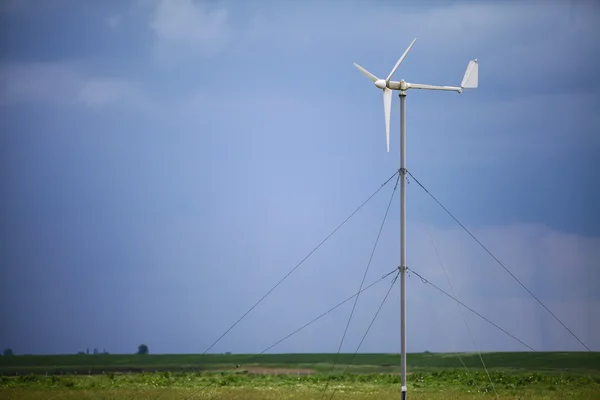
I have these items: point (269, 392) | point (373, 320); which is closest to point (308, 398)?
point (269, 392)

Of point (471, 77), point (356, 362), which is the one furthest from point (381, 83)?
point (356, 362)

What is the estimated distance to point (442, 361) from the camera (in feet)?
298

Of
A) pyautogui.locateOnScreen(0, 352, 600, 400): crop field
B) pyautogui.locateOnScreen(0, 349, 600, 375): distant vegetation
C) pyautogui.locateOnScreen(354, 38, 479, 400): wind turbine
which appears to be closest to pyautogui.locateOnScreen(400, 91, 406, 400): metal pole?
pyautogui.locateOnScreen(354, 38, 479, 400): wind turbine

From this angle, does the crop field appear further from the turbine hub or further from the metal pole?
the turbine hub

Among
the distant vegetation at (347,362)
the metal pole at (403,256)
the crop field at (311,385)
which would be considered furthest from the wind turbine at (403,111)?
the distant vegetation at (347,362)

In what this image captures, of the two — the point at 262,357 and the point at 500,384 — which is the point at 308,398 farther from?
the point at 262,357

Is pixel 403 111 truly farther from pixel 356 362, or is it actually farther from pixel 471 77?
pixel 356 362

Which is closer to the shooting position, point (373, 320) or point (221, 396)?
point (373, 320)

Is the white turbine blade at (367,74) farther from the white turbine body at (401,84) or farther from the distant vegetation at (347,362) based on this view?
the distant vegetation at (347,362)

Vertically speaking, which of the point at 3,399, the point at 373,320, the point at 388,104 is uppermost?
the point at 388,104

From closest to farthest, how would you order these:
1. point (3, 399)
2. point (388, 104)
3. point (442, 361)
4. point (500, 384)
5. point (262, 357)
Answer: point (388, 104) < point (3, 399) < point (500, 384) < point (442, 361) < point (262, 357)

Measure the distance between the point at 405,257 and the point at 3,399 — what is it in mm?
22136

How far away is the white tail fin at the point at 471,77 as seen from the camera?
45.2 meters

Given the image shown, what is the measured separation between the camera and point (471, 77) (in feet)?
149
